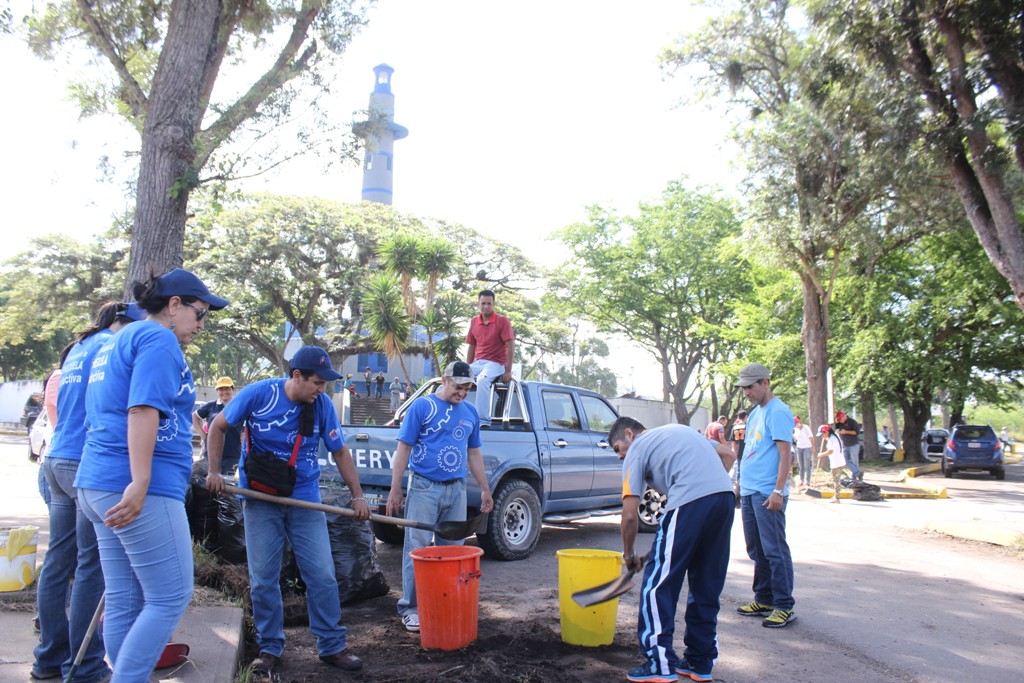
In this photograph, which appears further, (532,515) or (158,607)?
(532,515)

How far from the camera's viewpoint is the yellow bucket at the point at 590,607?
5.00m

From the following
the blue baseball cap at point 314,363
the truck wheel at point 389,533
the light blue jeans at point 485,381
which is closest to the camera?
the blue baseball cap at point 314,363

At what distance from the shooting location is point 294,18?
10211 millimetres

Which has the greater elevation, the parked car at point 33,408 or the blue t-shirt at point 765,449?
the parked car at point 33,408

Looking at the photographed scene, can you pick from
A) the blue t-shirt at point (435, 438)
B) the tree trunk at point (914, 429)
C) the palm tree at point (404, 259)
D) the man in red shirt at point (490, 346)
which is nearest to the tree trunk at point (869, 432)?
the tree trunk at point (914, 429)

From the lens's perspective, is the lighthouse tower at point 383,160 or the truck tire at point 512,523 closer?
the truck tire at point 512,523

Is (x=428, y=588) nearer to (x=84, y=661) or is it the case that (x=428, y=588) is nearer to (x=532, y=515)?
(x=84, y=661)

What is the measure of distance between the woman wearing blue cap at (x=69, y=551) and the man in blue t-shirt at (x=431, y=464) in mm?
2046

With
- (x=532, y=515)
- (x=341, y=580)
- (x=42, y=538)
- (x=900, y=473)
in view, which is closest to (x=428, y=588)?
(x=341, y=580)

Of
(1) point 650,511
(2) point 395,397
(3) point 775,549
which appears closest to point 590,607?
(3) point 775,549

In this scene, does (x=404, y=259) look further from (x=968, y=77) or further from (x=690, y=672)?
(x=690, y=672)

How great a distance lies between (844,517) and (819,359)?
927cm

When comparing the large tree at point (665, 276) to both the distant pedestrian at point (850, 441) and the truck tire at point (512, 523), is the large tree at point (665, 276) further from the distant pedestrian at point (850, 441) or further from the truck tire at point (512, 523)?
the truck tire at point (512, 523)

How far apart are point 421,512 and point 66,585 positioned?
221cm
